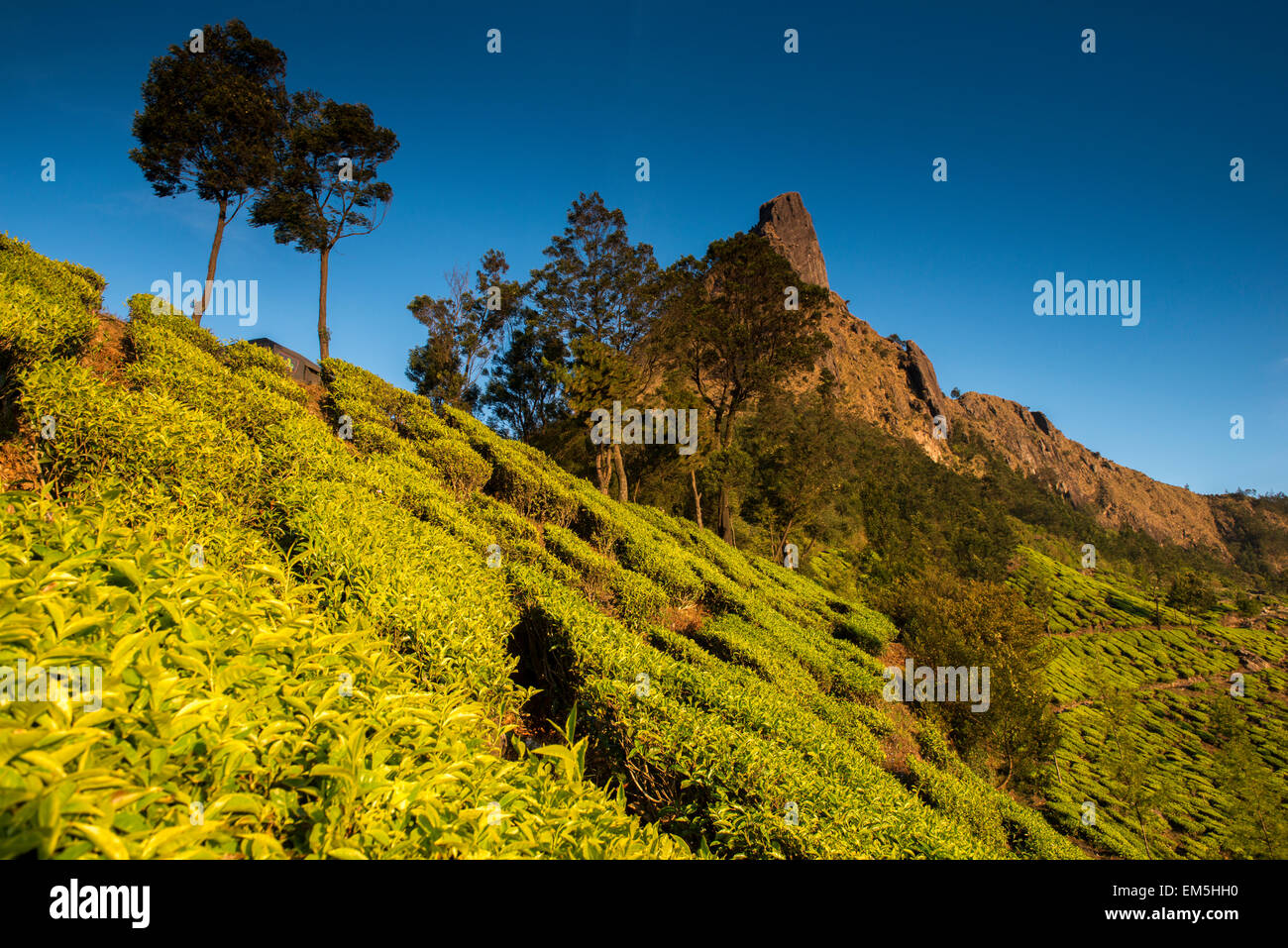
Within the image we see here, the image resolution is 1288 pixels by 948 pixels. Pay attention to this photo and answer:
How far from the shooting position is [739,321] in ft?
78.5

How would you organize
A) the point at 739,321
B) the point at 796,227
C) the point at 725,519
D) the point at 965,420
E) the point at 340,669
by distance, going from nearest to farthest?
the point at 340,669 → the point at 739,321 → the point at 725,519 → the point at 796,227 → the point at 965,420

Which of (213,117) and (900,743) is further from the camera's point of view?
(213,117)

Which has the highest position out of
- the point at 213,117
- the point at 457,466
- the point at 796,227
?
the point at 796,227

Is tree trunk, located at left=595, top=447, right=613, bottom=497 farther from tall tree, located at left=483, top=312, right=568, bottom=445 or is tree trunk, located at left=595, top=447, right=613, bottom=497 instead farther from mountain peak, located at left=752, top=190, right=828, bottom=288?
mountain peak, located at left=752, top=190, right=828, bottom=288

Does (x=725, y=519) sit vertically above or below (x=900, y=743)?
above

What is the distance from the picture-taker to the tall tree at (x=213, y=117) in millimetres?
17266

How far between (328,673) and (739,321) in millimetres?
24364

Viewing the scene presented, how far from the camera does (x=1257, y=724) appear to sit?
43.5 metres

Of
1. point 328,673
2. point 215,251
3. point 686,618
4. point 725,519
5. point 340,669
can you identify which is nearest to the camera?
point 328,673

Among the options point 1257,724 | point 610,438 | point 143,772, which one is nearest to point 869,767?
point 143,772

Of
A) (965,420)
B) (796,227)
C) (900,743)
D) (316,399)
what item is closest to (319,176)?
(316,399)

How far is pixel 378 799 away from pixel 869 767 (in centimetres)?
614

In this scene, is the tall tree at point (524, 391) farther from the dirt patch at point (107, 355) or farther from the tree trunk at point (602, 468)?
the dirt patch at point (107, 355)

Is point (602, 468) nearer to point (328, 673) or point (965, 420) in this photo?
point (328, 673)
